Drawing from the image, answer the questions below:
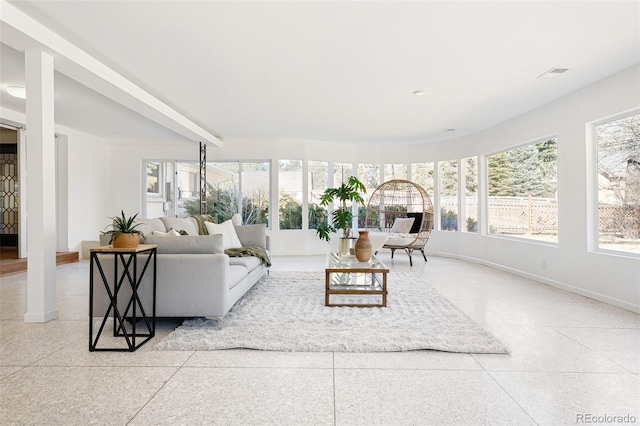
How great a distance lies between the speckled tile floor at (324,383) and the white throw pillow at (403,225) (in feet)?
13.8

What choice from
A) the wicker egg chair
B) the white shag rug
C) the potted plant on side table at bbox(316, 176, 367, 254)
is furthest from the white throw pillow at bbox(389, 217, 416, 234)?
the white shag rug

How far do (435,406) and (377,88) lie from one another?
3597 millimetres

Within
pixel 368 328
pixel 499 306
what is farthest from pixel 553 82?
pixel 368 328

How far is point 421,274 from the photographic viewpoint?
552cm

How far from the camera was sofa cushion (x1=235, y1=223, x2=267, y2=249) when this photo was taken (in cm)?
509

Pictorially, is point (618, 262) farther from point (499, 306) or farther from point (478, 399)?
point (478, 399)

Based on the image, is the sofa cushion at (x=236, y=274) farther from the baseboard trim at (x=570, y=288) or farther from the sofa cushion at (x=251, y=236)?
the baseboard trim at (x=570, y=288)

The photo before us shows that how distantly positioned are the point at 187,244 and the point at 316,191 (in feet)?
16.8

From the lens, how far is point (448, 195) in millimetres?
7836

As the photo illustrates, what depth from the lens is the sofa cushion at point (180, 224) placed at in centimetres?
411

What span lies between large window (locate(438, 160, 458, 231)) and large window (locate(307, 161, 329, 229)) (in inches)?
100

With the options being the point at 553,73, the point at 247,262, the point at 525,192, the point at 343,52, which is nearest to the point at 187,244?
the point at 247,262

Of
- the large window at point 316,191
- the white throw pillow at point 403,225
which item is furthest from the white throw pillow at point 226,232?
the white throw pillow at point 403,225

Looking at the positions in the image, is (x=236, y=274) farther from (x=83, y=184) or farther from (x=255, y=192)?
(x=83, y=184)
